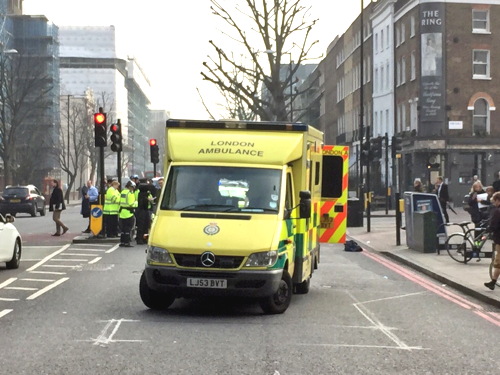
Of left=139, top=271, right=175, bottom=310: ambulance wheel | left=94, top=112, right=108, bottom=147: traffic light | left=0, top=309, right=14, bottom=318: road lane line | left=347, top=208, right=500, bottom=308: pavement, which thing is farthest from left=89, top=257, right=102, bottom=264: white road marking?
left=139, top=271, right=175, bottom=310: ambulance wheel

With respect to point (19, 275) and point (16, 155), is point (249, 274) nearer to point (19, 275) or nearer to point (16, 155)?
point (19, 275)

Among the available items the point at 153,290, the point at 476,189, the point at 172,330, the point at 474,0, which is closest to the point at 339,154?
the point at 153,290

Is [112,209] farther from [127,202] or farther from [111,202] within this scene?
[127,202]

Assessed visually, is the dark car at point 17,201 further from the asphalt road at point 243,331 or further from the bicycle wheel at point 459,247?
the asphalt road at point 243,331

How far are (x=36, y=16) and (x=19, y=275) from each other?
294ft

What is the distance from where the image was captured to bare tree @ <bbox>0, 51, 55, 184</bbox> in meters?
72.6

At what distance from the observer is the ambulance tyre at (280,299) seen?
42.6 feet

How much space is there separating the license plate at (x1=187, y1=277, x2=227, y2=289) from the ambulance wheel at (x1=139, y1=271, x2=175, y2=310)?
35.4 inches

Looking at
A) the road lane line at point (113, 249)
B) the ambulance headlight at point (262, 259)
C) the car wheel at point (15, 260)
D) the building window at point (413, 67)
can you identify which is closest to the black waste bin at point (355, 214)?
the road lane line at point (113, 249)

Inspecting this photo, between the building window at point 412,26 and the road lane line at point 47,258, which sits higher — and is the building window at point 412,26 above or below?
above

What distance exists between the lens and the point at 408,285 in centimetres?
1792

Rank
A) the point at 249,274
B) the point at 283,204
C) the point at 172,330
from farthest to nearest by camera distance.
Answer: the point at 283,204, the point at 249,274, the point at 172,330

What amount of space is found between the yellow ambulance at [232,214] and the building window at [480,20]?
4841 cm

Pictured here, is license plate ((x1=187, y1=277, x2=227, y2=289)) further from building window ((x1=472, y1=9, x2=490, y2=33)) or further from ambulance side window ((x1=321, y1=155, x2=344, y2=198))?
building window ((x1=472, y1=9, x2=490, y2=33))
